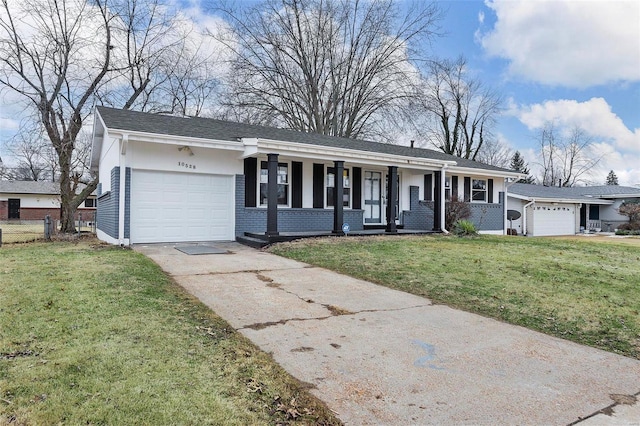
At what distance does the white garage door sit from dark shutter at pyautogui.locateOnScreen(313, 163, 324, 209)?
3.02 metres

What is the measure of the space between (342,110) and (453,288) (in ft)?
75.4

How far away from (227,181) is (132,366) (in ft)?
32.9

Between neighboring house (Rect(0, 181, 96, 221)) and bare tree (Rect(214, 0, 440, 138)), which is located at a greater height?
bare tree (Rect(214, 0, 440, 138))

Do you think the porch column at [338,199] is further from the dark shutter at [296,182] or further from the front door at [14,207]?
the front door at [14,207]

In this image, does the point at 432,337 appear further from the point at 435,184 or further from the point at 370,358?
the point at 435,184

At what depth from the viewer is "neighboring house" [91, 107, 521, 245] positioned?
1126cm

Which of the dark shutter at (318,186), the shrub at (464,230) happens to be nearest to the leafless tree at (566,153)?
the shrub at (464,230)

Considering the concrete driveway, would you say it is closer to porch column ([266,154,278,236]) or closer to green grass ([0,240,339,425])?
green grass ([0,240,339,425])

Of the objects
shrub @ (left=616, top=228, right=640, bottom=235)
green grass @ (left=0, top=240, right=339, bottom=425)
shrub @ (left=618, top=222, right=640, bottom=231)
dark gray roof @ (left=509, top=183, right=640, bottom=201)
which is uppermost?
dark gray roof @ (left=509, top=183, right=640, bottom=201)

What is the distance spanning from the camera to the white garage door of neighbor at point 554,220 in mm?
24828

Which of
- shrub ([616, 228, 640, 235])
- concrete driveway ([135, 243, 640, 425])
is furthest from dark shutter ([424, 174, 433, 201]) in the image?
shrub ([616, 228, 640, 235])

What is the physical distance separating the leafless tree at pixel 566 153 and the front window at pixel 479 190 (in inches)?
1369

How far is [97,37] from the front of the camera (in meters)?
17.4

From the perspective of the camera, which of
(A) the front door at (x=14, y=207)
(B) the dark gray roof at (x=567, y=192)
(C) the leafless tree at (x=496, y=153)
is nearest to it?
(B) the dark gray roof at (x=567, y=192)
